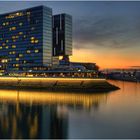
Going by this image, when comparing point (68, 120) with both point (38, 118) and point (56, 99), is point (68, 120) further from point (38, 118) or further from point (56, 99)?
point (56, 99)

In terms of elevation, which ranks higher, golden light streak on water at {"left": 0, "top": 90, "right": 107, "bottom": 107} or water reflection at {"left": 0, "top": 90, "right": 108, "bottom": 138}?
golden light streak on water at {"left": 0, "top": 90, "right": 107, "bottom": 107}

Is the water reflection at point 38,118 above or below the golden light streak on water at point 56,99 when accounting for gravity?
below

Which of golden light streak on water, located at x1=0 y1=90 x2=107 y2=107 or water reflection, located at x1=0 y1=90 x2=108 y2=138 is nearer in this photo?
water reflection, located at x1=0 y1=90 x2=108 y2=138

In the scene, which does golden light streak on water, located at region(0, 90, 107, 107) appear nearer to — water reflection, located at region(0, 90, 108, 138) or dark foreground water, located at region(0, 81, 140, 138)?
water reflection, located at region(0, 90, 108, 138)

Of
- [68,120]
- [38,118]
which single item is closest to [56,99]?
[38,118]

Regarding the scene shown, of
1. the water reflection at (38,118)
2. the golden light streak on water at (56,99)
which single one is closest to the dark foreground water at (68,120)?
the water reflection at (38,118)

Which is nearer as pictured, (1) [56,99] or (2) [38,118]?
(2) [38,118]

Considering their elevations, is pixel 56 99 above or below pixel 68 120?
above

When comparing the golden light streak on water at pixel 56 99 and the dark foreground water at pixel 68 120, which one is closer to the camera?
the dark foreground water at pixel 68 120

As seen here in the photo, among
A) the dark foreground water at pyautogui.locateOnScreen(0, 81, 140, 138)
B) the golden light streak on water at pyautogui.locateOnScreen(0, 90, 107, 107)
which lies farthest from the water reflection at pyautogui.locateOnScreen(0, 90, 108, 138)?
the golden light streak on water at pyautogui.locateOnScreen(0, 90, 107, 107)

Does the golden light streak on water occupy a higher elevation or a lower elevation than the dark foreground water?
higher

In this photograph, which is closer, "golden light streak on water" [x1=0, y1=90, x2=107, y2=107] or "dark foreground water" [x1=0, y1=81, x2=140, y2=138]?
"dark foreground water" [x1=0, y1=81, x2=140, y2=138]

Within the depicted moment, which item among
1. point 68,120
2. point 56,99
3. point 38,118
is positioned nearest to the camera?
point 68,120

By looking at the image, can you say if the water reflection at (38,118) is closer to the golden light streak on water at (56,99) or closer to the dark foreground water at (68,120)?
the dark foreground water at (68,120)
